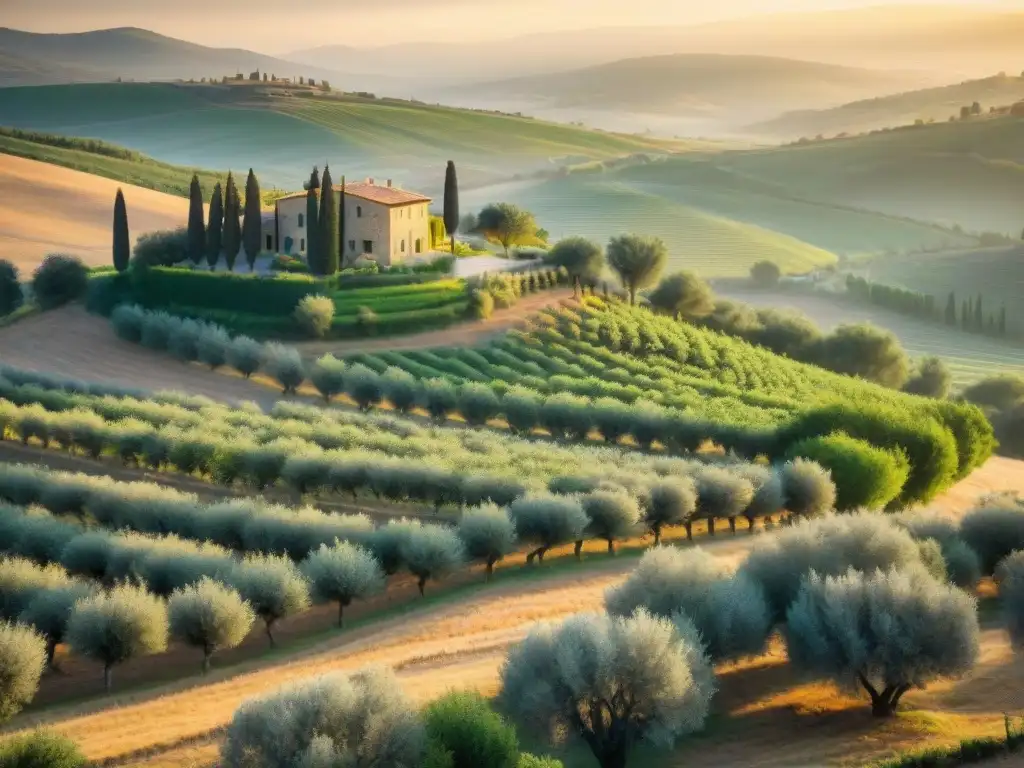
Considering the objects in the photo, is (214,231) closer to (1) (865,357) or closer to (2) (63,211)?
(1) (865,357)

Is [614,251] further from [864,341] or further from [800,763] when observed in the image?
[800,763]

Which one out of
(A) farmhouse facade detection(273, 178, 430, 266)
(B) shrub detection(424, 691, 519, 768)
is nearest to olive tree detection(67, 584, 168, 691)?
(B) shrub detection(424, 691, 519, 768)

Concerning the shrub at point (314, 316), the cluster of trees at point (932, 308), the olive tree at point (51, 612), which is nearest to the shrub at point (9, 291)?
the shrub at point (314, 316)

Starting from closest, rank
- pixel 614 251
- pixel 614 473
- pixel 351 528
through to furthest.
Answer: pixel 351 528
pixel 614 473
pixel 614 251

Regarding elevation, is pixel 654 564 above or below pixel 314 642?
above

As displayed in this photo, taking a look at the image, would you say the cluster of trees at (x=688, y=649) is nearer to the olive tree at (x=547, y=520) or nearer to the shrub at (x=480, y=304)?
the olive tree at (x=547, y=520)

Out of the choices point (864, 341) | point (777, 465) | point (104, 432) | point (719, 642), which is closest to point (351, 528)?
point (719, 642)
